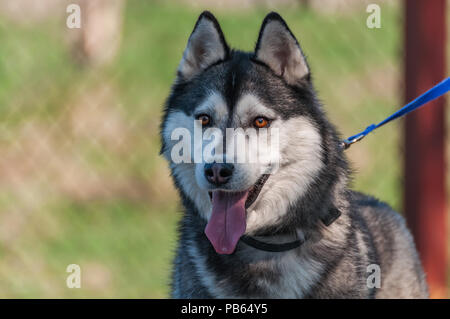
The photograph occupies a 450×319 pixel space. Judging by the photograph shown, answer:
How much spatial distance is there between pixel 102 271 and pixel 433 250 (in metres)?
2.81

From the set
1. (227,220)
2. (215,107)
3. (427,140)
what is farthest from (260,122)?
(427,140)

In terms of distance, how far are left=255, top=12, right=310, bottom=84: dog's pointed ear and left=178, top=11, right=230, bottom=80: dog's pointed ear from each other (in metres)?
0.19

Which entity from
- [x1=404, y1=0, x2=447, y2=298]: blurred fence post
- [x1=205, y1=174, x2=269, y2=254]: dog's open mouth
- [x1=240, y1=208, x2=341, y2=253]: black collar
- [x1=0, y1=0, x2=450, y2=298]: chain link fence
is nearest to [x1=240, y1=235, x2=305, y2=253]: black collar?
[x1=240, y1=208, x2=341, y2=253]: black collar

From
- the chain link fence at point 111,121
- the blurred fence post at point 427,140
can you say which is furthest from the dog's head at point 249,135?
the chain link fence at point 111,121

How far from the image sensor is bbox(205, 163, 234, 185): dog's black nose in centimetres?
259

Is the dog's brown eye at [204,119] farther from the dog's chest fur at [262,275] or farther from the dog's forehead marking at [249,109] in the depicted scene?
the dog's chest fur at [262,275]

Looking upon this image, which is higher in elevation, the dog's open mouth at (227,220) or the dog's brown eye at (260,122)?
the dog's brown eye at (260,122)

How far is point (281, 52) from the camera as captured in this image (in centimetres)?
293

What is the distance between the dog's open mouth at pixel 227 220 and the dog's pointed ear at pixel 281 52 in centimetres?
58

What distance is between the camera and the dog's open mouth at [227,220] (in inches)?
106

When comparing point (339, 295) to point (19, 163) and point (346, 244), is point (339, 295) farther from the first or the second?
point (19, 163)

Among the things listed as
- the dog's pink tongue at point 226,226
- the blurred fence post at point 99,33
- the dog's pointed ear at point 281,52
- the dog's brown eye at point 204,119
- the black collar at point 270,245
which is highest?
the blurred fence post at point 99,33

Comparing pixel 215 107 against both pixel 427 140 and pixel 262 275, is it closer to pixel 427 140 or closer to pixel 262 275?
pixel 262 275
